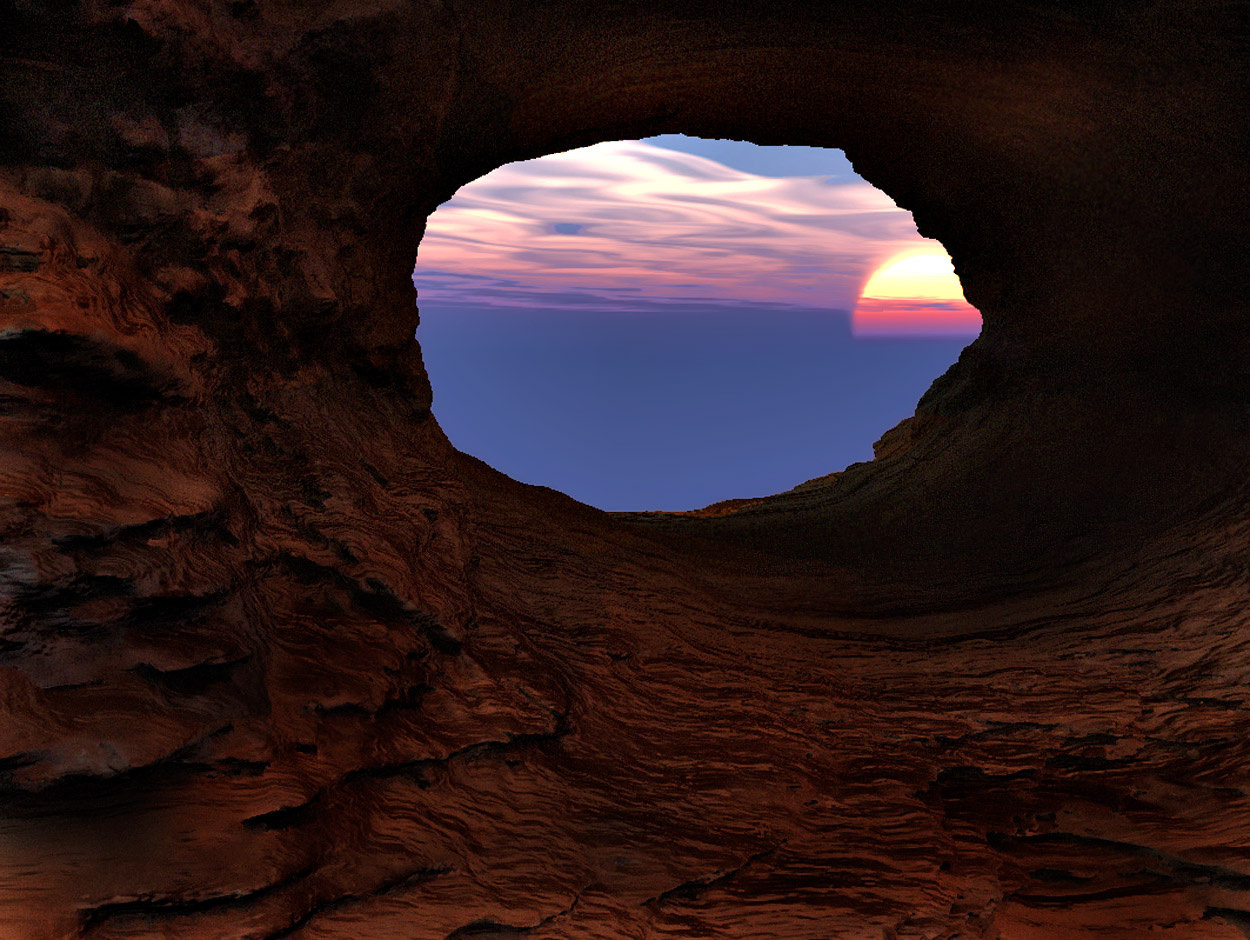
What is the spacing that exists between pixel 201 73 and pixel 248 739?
1.80 meters

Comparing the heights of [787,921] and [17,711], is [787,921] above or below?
below

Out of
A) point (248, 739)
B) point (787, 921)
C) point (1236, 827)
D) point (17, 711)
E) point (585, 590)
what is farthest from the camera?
point (585, 590)

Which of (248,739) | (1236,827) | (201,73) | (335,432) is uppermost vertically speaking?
(201,73)

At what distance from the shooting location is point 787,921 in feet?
7.50

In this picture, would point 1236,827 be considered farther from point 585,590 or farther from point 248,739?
point 248,739

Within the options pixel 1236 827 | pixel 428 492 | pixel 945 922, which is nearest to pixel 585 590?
pixel 428 492

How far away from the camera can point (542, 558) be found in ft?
10.1

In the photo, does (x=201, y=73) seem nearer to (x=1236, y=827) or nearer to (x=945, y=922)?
(x=945, y=922)

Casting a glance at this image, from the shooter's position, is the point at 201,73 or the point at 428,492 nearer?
the point at 201,73

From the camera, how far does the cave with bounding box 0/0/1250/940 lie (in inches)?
75.4

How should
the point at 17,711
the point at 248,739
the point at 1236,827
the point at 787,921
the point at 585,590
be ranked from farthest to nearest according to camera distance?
the point at 585,590
the point at 1236,827
the point at 787,921
the point at 248,739
the point at 17,711

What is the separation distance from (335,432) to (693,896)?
1709 millimetres

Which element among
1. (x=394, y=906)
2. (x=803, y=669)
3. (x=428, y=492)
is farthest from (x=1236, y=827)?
(x=428, y=492)

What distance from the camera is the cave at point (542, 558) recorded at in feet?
6.29
